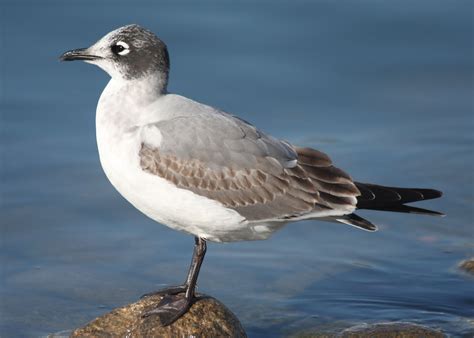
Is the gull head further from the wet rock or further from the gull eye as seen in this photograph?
the wet rock

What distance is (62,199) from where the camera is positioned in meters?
12.1

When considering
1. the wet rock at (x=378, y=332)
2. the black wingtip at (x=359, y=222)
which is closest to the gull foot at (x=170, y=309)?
the wet rock at (x=378, y=332)

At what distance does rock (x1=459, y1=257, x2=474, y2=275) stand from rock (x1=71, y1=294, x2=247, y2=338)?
9.31ft

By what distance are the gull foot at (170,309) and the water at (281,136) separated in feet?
3.70

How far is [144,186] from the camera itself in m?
8.55

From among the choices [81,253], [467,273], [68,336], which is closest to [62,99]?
[81,253]

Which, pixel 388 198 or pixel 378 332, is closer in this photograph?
pixel 388 198

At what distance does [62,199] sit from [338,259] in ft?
9.76

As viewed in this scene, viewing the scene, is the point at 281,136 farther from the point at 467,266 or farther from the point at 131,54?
the point at 131,54

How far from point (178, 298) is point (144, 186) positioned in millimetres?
1021

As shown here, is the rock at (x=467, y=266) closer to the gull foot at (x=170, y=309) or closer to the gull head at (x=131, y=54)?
the gull foot at (x=170, y=309)

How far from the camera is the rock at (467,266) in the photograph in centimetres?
1082

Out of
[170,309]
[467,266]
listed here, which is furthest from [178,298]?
[467,266]

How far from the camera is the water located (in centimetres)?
1045
